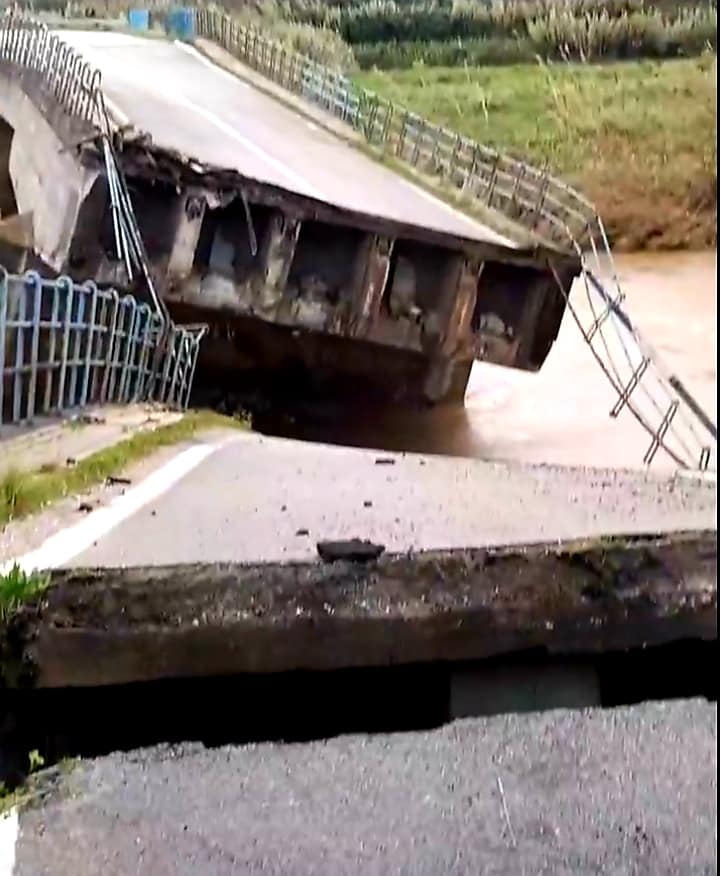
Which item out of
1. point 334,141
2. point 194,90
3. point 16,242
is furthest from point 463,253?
point 16,242

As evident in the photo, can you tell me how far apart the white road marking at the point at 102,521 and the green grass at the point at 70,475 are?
3 centimetres

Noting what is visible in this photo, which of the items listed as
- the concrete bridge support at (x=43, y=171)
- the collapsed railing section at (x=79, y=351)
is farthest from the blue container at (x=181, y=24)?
the concrete bridge support at (x=43, y=171)

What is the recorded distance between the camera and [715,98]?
43.0 inches

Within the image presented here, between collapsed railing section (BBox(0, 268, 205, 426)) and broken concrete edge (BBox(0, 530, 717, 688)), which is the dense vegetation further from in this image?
broken concrete edge (BBox(0, 530, 717, 688))

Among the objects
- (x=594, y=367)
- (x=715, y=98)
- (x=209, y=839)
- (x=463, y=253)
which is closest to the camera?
(x=209, y=839)

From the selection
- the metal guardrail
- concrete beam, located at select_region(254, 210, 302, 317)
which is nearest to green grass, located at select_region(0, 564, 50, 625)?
the metal guardrail

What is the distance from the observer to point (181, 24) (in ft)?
3.64

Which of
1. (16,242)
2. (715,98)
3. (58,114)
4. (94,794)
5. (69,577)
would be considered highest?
(715,98)

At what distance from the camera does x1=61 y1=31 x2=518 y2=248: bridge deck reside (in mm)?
1248

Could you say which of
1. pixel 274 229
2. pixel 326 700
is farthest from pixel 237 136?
pixel 326 700

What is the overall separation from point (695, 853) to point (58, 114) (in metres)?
1.16

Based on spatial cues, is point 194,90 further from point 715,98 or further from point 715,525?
point 715,525

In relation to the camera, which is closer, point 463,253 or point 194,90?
point 194,90

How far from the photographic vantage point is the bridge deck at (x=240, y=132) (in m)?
1.25
